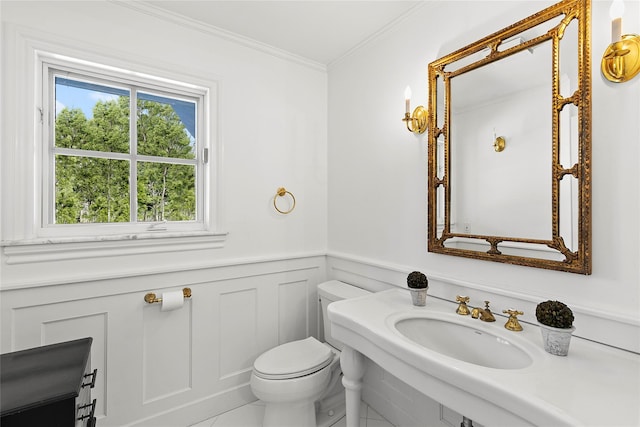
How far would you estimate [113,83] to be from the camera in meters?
1.65

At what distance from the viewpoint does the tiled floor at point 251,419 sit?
5.73 feet

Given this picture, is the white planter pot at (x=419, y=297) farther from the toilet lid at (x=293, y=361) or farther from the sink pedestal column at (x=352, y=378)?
the toilet lid at (x=293, y=361)

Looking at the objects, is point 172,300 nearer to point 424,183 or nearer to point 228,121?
point 228,121

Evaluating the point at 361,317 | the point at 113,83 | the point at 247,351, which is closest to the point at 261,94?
the point at 113,83

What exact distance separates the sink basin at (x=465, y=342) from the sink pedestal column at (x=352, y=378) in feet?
0.83

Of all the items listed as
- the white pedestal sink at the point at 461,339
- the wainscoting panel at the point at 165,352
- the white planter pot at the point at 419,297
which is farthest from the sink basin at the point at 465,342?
the wainscoting panel at the point at 165,352

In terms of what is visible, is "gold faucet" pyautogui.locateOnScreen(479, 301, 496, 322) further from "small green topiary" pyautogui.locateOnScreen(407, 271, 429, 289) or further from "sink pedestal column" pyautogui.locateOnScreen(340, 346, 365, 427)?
"sink pedestal column" pyautogui.locateOnScreen(340, 346, 365, 427)

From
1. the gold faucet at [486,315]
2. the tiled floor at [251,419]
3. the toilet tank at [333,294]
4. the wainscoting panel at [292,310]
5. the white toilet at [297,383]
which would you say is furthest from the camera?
the wainscoting panel at [292,310]

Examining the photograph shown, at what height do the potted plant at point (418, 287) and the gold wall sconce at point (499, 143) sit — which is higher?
the gold wall sconce at point (499, 143)

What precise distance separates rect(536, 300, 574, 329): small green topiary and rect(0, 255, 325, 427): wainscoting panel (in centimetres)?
148

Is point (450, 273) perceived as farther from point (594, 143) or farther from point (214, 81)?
point (214, 81)

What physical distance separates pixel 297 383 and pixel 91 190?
1.47 m

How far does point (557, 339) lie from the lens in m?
0.95

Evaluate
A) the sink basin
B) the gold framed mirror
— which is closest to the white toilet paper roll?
the sink basin
